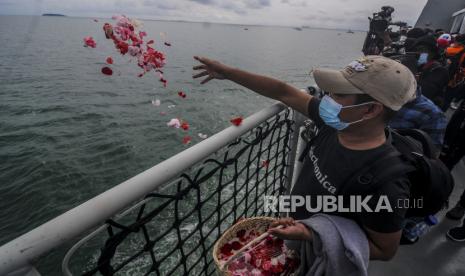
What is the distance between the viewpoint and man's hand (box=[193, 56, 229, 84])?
7.29 feet

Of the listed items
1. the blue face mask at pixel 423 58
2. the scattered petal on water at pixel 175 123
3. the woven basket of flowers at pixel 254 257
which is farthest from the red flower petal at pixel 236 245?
the scattered petal on water at pixel 175 123

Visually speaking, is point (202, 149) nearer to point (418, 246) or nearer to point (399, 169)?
point (399, 169)

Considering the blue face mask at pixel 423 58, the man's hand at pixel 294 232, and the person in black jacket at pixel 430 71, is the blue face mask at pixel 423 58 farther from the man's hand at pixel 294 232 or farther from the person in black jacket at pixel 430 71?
the man's hand at pixel 294 232

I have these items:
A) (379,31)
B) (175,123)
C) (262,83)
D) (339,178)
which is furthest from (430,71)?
(175,123)

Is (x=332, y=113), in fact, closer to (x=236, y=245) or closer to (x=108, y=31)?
(x=236, y=245)

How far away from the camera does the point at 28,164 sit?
10.0 meters

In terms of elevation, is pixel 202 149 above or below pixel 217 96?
above

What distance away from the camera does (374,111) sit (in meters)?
1.47

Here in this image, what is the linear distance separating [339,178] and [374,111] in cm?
41

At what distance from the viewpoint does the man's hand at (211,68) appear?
222 cm

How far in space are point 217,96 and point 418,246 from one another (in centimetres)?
1690

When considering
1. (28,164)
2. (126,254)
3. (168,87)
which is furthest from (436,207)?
(168,87)

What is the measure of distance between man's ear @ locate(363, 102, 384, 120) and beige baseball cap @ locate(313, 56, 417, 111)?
0.05 metres

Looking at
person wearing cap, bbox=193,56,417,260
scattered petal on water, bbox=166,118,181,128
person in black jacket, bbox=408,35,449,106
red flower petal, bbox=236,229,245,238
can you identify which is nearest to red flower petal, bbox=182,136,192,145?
scattered petal on water, bbox=166,118,181,128
